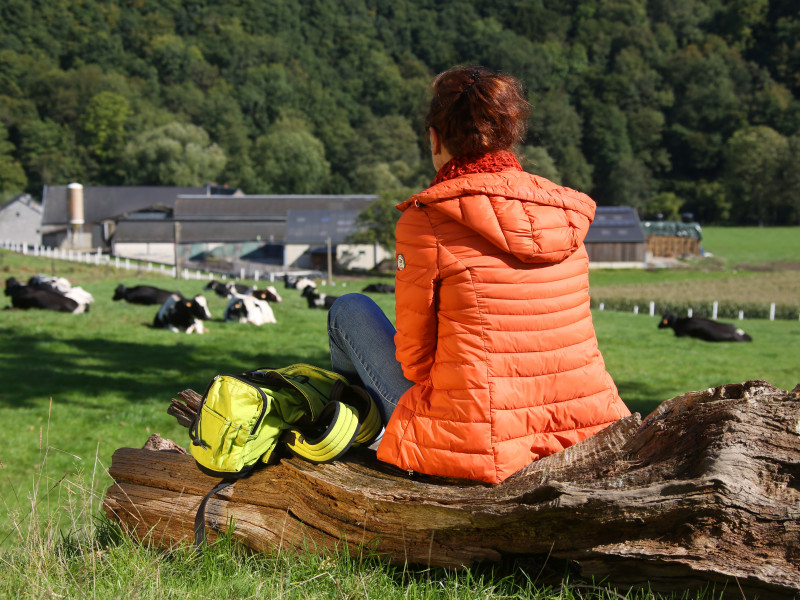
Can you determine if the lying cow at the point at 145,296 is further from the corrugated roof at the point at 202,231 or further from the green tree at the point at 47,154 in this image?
the green tree at the point at 47,154

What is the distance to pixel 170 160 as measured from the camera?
314 feet

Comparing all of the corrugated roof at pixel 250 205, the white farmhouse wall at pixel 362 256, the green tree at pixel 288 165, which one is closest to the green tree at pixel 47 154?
the green tree at pixel 288 165

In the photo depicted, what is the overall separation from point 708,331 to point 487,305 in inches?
657

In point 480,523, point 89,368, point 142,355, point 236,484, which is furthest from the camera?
point 142,355

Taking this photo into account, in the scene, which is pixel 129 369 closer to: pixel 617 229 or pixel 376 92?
pixel 617 229

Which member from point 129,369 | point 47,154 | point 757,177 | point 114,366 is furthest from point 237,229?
point 757,177

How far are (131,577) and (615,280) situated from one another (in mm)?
55608

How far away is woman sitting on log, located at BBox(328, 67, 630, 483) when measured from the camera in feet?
10.3

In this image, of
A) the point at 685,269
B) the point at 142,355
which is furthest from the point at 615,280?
the point at 142,355

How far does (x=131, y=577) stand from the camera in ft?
10.3

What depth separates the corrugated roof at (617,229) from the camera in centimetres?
6656

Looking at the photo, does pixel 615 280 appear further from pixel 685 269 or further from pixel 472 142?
pixel 472 142

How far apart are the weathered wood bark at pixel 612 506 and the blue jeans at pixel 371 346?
336 mm

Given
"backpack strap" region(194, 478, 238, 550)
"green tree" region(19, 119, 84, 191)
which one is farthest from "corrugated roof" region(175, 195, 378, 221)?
"backpack strap" region(194, 478, 238, 550)
